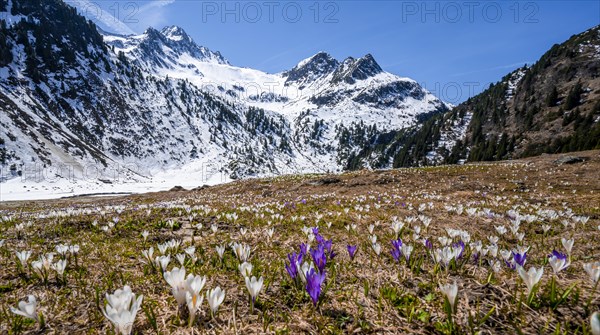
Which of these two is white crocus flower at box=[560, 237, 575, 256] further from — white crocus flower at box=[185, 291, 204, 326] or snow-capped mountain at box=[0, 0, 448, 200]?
snow-capped mountain at box=[0, 0, 448, 200]

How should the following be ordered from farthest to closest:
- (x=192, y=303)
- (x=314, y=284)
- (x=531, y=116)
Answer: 1. (x=531, y=116)
2. (x=314, y=284)
3. (x=192, y=303)

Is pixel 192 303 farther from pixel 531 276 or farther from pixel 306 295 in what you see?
pixel 531 276

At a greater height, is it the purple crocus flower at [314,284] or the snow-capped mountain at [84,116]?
the snow-capped mountain at [84,116]

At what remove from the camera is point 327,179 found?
70.0 ft

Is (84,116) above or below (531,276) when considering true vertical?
above

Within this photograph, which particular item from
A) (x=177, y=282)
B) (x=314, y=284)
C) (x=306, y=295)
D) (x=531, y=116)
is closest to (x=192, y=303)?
(x=177, y=282)

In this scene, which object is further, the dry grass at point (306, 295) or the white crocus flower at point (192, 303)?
the dry grass at point (306, 295)

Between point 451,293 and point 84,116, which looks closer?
point 451,293

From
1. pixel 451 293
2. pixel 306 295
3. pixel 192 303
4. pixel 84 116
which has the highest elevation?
pixel 84 116

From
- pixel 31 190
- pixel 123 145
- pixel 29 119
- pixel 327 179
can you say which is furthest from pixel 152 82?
pixel 327 179

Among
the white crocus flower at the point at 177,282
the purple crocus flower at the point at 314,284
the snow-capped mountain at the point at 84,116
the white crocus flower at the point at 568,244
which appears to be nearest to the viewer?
the white crocus flower at the point at 177,282

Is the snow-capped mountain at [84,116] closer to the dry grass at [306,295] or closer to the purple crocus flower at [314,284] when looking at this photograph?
the dry grass at [306,295]

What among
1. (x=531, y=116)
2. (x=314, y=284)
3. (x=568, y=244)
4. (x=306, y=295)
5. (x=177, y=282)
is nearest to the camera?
(x=177, y=282)

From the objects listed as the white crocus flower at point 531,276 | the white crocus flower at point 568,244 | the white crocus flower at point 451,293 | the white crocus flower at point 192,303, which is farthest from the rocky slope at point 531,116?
the white crocus flower at point 192,303
